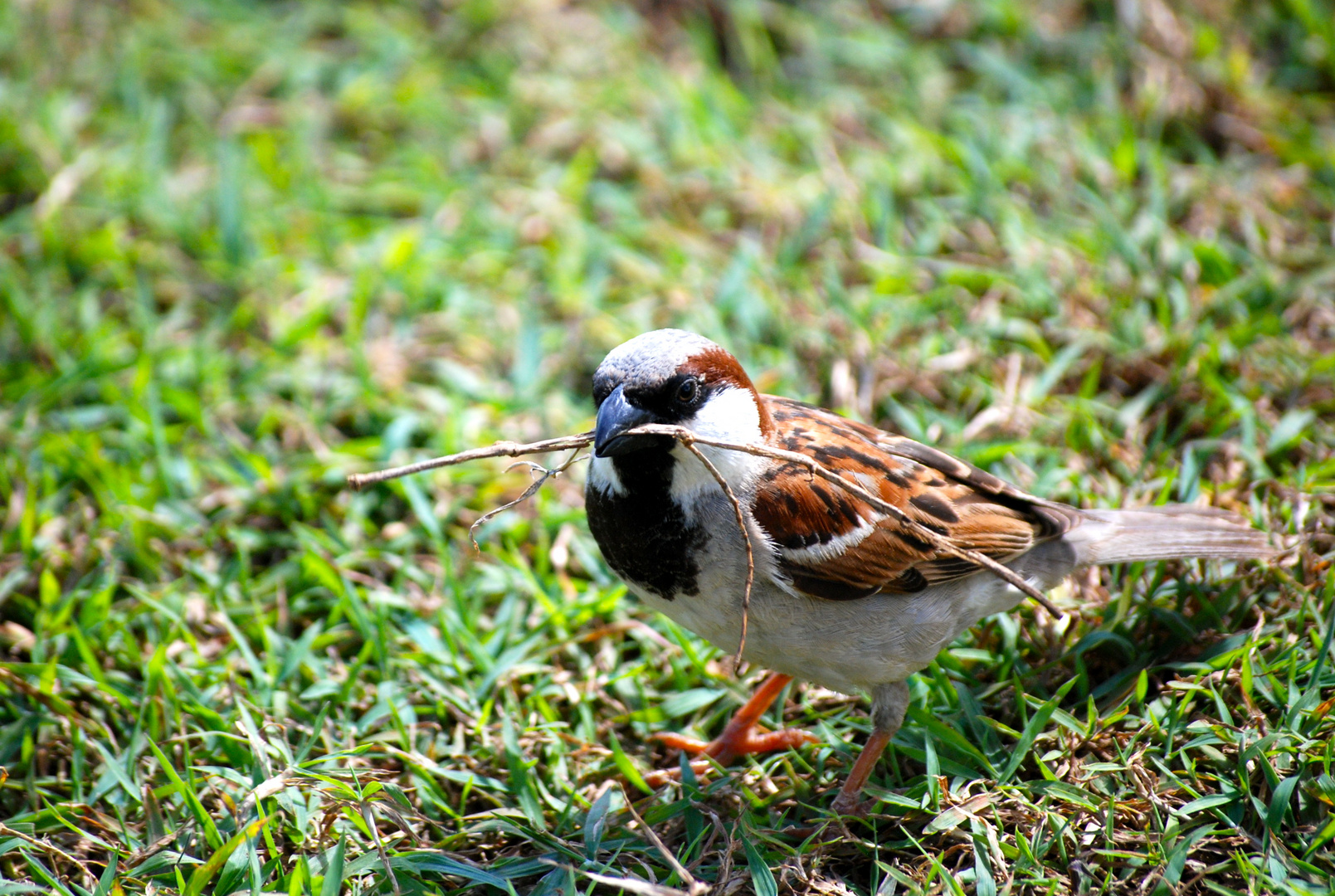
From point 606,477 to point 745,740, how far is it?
109 centimetres

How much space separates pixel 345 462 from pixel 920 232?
3.05 metres

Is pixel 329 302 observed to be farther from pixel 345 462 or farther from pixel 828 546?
pixel 828 546

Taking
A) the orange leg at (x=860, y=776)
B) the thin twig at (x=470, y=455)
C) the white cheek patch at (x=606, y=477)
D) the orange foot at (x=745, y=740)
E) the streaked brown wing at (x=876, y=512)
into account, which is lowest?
the orange foot at (x=745, y=740)

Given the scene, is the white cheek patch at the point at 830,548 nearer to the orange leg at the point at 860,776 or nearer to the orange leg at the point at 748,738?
the orange leg at the point at 860,776

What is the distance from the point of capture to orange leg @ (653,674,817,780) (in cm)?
348

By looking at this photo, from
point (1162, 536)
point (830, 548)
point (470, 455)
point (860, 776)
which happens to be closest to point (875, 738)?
point (860, 776)

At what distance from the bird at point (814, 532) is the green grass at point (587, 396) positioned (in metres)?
0.27

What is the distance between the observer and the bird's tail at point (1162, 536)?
3.37 metres

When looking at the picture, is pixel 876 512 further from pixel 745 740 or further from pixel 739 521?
A: pixel 745 740

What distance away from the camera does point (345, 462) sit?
4.27 metres

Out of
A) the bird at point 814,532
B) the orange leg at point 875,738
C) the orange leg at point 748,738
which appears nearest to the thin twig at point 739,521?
the bird at point 814,532

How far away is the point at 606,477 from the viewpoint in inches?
119

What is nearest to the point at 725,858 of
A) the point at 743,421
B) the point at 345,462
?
the point at 743,421

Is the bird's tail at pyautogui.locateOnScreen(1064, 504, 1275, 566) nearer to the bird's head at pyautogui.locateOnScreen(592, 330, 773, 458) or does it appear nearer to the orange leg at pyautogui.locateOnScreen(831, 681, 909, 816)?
the orange leg at pyautogui.locateOnScreen(831, 681, 909, 816)
